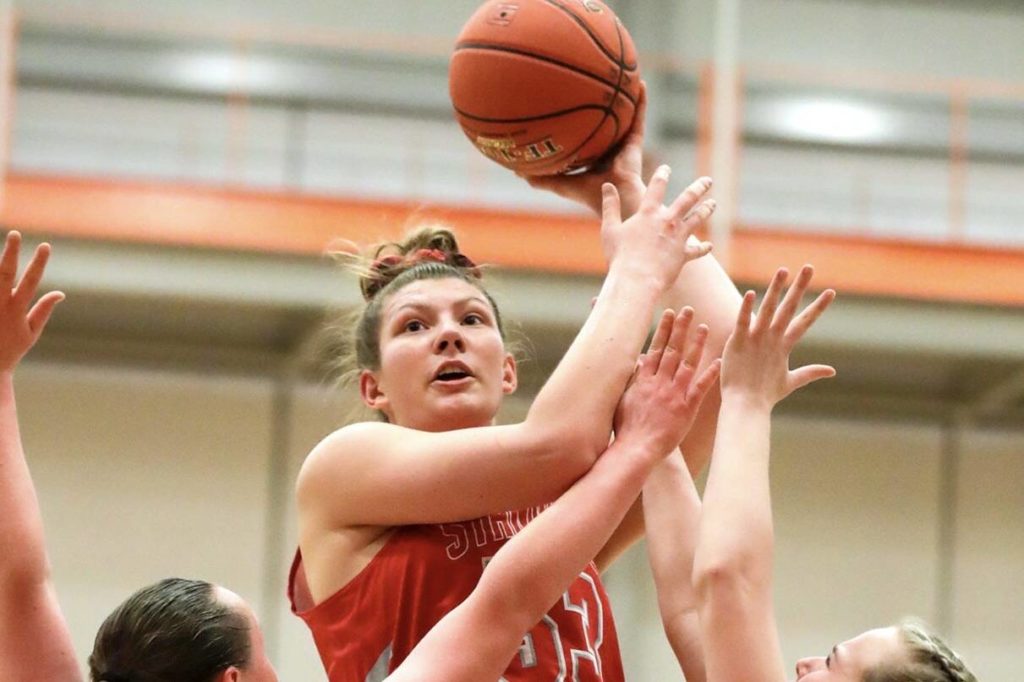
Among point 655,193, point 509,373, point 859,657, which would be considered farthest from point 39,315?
point 859,657

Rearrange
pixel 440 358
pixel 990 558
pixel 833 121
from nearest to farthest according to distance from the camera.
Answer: pixel 440 358 < pixel 990 558 < pixel 833 121

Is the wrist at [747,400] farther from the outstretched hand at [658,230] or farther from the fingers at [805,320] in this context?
the outstretched hand at [658,230]

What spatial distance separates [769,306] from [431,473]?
1.79 ft

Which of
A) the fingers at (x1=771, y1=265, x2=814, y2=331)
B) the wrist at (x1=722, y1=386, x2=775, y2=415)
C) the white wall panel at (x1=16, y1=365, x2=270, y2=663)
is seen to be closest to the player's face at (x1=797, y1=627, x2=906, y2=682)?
the wrist at (x1=722, y1=386, x2=775, y2=415)

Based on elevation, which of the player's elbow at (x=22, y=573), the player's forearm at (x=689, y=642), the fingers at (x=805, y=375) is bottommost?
the player's forearm at (x=689, y=642)

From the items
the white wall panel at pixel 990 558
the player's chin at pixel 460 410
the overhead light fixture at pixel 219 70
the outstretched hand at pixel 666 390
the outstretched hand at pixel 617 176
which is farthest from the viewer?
the overhead light fixture at pixel 219 70

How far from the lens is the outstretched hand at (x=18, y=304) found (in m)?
2.22

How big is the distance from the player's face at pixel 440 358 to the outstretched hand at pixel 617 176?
0.78 feet

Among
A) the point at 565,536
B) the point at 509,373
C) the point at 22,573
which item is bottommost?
the point at 22,573

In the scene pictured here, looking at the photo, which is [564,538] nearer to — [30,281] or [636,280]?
[636,280]

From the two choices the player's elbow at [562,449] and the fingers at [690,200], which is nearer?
the player's elbow at [562,449]

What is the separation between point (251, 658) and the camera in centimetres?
217

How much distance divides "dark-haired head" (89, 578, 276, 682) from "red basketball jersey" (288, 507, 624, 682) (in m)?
0.24

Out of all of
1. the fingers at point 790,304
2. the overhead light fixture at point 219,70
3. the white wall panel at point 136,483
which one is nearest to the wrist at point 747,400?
the fingers at point 790,304
